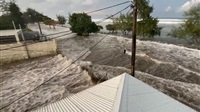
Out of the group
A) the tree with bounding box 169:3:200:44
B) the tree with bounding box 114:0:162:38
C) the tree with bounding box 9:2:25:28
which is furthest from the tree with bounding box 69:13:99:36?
the tree with bounding box 9:2:25:28

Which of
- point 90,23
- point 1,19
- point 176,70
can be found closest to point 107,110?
point 176,70

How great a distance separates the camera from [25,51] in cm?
1927

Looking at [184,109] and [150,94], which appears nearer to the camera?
[184,109]

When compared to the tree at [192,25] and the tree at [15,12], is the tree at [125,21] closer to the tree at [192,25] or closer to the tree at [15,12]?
the tree at [192,25]

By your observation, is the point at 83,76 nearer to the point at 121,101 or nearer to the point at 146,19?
the point at 121,101

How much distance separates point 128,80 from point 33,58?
17080mm

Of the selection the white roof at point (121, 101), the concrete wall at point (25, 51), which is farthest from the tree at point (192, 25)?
the white roof at point (121, 101)

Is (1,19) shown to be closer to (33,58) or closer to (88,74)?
(33,58)

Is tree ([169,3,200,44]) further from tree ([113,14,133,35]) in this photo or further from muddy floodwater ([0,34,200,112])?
tree ([113,14,133,35])

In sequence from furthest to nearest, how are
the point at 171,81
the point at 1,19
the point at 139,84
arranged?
the point at 1,19 → the point at 171,81 → the point at 139,84

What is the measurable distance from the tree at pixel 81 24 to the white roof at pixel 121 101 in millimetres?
28751

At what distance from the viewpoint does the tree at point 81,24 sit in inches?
1324

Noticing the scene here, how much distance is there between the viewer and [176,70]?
13.9 m

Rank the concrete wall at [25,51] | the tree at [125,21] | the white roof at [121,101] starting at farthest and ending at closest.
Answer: the tree at [125,21] → the concrete wall at [25,51] → the white roof at [121,101]
